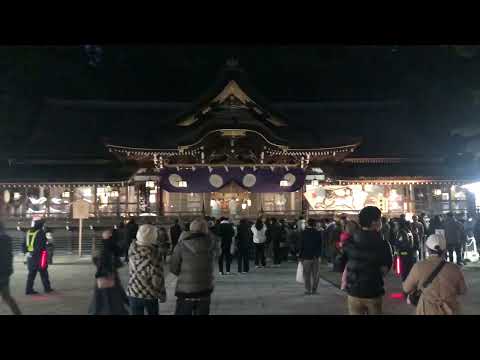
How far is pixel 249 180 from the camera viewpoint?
1766 cm

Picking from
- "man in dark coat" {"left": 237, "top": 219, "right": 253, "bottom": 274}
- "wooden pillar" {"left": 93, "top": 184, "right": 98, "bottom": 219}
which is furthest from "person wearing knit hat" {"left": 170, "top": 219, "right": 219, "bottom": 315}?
"wooden pillar" {"left": 93, "top": 184, "right": 98, "bottom": 219}

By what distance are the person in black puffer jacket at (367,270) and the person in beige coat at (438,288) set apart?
351 mm

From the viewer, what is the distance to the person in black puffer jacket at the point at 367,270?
15.1 feet

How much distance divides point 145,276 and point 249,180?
1264 cm

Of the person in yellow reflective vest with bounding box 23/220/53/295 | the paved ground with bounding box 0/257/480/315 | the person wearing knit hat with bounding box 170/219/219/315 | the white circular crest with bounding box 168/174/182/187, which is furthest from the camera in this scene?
the white circular crest with bounding box 168/174/182/187

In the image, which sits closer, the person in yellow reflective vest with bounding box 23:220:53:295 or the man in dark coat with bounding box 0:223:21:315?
the man in dark coat with bounding box 0:223:21:315

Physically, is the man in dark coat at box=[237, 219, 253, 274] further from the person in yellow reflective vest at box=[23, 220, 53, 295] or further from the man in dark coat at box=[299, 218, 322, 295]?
the person in yellow reflective vest at box=[23, 220, 53, 295]

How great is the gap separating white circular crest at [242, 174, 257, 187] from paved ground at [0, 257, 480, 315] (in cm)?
521

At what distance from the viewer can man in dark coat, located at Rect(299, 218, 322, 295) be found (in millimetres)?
9289

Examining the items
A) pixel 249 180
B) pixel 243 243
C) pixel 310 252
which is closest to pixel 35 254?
pixel 243 243

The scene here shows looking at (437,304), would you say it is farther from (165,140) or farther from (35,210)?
(35,210)

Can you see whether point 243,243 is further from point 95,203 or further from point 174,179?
point 95,203

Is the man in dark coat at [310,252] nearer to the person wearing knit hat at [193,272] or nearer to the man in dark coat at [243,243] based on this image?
the man in dark coat at [243,243]
